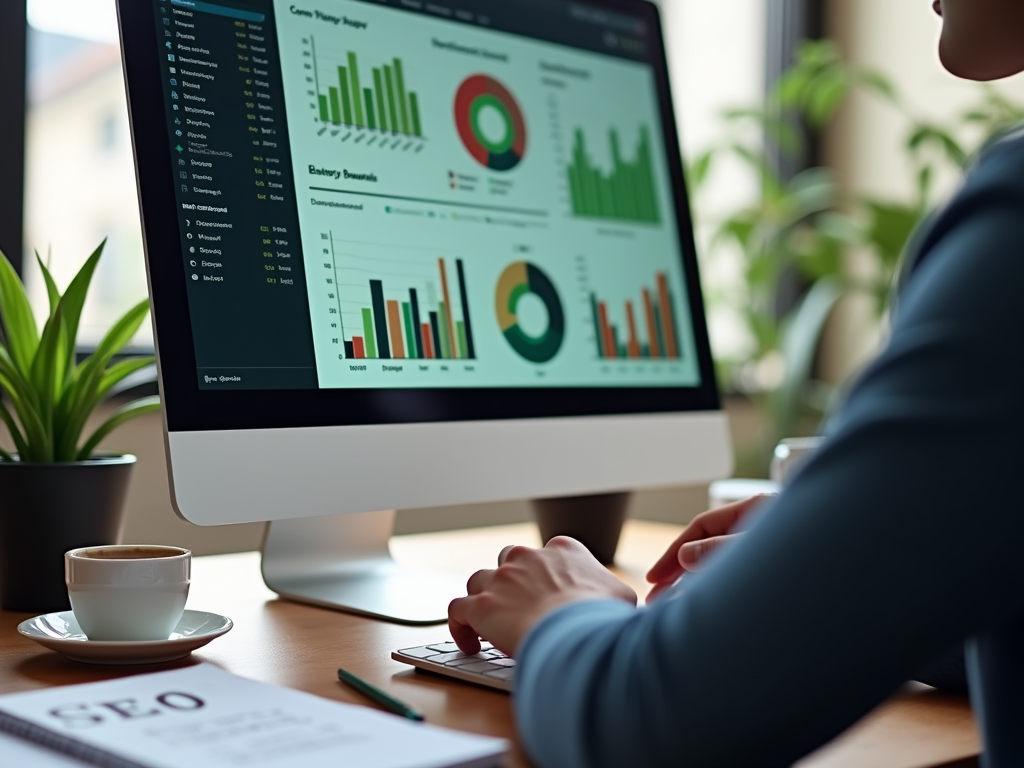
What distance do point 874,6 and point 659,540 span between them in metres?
1.63

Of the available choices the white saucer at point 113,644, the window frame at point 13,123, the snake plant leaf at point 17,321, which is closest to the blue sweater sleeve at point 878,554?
the white saucer at point 113,644

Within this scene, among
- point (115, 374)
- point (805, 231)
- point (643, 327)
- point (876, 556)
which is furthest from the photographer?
point (805, 231)

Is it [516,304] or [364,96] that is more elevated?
[364,96]

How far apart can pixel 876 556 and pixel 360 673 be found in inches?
15.1

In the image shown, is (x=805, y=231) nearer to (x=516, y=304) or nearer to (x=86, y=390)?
(x=516, y=304)

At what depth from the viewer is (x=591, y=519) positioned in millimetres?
1191

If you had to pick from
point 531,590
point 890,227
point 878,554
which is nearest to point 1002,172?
point 878,554

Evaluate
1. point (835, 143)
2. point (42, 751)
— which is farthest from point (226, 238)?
point (835, 143)

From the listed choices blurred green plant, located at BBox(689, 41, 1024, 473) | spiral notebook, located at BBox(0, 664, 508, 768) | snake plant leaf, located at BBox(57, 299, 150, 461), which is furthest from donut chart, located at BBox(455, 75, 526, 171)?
blurred green plant, located at BBox(689, 41, 1024, 473)

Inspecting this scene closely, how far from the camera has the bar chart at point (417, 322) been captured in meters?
0.91

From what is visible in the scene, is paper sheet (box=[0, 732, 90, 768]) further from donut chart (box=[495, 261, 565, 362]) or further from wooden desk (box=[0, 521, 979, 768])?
donut chart (box=[495, 261, 565, 362])

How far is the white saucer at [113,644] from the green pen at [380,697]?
11 cm

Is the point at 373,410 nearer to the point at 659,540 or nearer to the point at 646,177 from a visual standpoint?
the point at 646,177

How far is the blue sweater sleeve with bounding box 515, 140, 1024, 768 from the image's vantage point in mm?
Answer: 438
